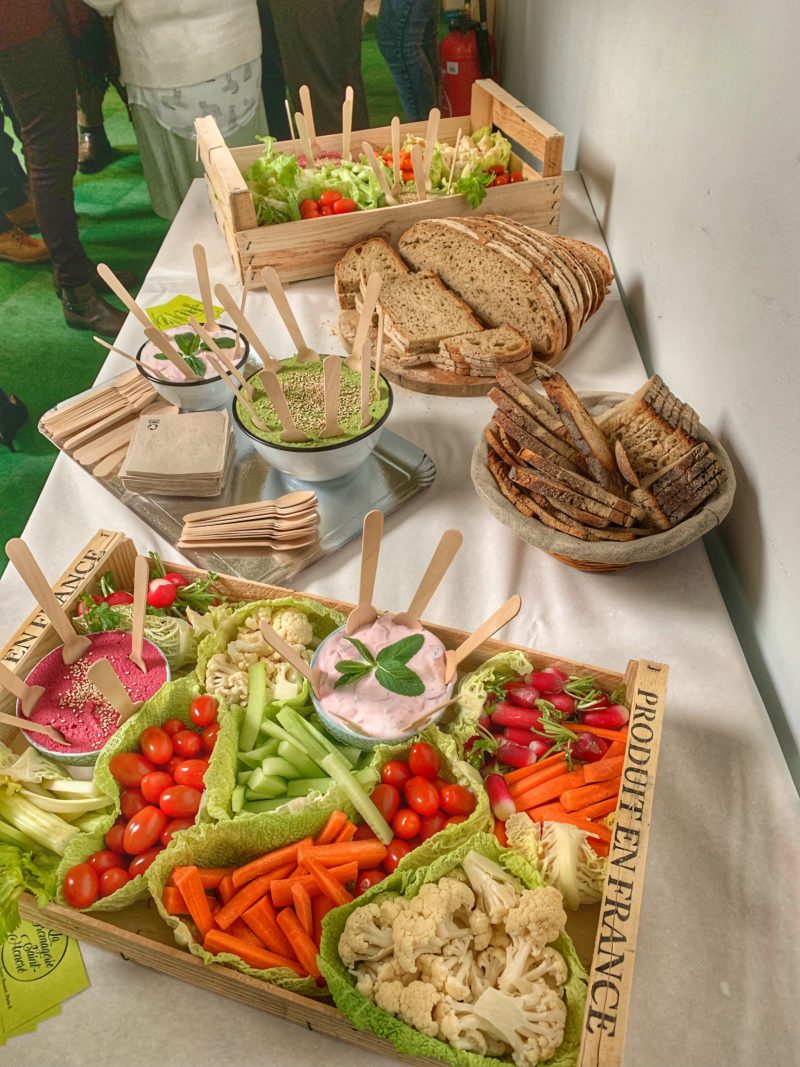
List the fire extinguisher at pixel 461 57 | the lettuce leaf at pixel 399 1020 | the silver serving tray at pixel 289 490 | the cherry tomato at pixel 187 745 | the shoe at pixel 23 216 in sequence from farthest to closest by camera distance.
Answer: the fire extinguisher at pixel 461 57 < the shoe at pixel 23 216 < the silver serving tray at pixel 289 490 < the cherry tomato at pixel 187 745 < the lettuce leaf at pixel 399 1020

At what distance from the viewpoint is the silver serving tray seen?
4.87ft

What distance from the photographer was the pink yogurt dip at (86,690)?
114 cm

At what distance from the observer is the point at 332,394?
1.46 m

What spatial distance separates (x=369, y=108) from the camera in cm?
390

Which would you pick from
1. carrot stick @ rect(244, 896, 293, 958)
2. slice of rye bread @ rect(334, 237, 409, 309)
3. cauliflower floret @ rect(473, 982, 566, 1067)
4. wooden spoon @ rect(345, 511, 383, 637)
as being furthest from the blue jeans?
cauliflower floret @ rect(473, 982, 566, 1067)

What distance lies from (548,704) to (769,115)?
1.09 metres

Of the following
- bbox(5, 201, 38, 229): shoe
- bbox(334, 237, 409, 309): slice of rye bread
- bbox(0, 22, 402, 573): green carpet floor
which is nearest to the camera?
bbox(334, 237, 409, 309): slice of rye bread

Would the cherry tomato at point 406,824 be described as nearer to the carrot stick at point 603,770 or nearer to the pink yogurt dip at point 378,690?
the pink yogurt dip at point 378,690

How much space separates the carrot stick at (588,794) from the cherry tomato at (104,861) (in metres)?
0.62

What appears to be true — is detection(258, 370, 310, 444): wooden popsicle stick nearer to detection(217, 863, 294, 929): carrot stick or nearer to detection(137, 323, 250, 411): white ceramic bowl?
detection(137, 323, 250, 411): white ceramic bowl

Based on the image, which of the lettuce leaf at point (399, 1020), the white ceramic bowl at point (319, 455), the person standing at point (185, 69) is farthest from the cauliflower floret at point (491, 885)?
the person standing at point (185, 69)

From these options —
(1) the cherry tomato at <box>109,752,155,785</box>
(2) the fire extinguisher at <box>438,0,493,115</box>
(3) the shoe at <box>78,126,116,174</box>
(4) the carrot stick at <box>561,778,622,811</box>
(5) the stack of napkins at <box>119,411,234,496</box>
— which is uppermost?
(2) the fire extinguisher at <box>438,0,493,115</box>

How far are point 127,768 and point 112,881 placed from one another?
0.49 ft

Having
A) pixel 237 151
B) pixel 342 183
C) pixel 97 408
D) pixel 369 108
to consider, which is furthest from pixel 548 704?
pixel 369 108
